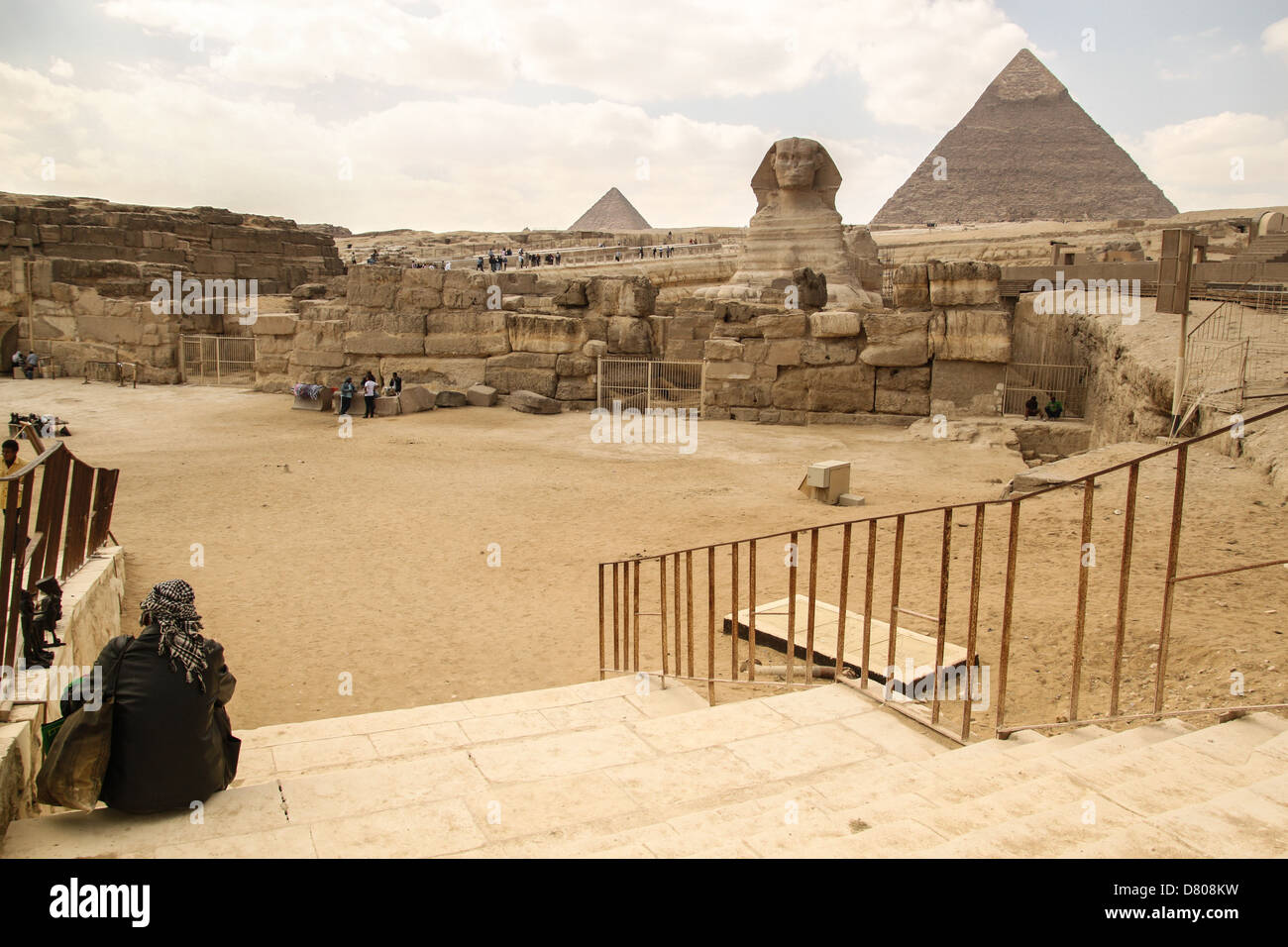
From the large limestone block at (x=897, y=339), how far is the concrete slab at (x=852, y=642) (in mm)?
8973

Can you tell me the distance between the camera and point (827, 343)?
612 inches

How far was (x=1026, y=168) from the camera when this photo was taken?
82.4 metres

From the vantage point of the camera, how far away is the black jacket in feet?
10.2

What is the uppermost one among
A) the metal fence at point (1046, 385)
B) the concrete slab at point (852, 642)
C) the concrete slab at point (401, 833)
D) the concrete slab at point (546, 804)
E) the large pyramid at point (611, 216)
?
the large pyramid at point (611, 216)

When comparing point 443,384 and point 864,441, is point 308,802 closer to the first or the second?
point 864,441

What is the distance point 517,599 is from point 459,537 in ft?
5.92

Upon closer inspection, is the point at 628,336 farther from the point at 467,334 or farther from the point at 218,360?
the point at 218,360

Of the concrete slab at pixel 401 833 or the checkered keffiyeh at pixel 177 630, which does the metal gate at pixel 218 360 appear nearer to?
the checkered keffiyeh at pixel 177 630

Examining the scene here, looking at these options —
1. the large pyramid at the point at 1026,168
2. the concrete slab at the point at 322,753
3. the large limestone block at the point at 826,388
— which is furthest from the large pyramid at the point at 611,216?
the concrete slab at the point at 322,753

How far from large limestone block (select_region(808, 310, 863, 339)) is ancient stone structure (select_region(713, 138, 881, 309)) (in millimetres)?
7400

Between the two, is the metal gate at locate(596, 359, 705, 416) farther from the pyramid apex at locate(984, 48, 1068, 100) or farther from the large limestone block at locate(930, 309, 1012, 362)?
the pyramid apex at locate(984, 48, 1068, 100)

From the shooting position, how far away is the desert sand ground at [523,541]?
580 centimetres

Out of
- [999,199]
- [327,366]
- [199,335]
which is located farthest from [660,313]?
[999,199]

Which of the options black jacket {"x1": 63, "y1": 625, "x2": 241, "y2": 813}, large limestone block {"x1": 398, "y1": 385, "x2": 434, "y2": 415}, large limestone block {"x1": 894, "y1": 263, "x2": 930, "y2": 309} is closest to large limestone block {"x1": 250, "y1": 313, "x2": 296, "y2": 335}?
large limestone block {"x1": 398, "y1": 385, "x2": 434, "y2": 415}
